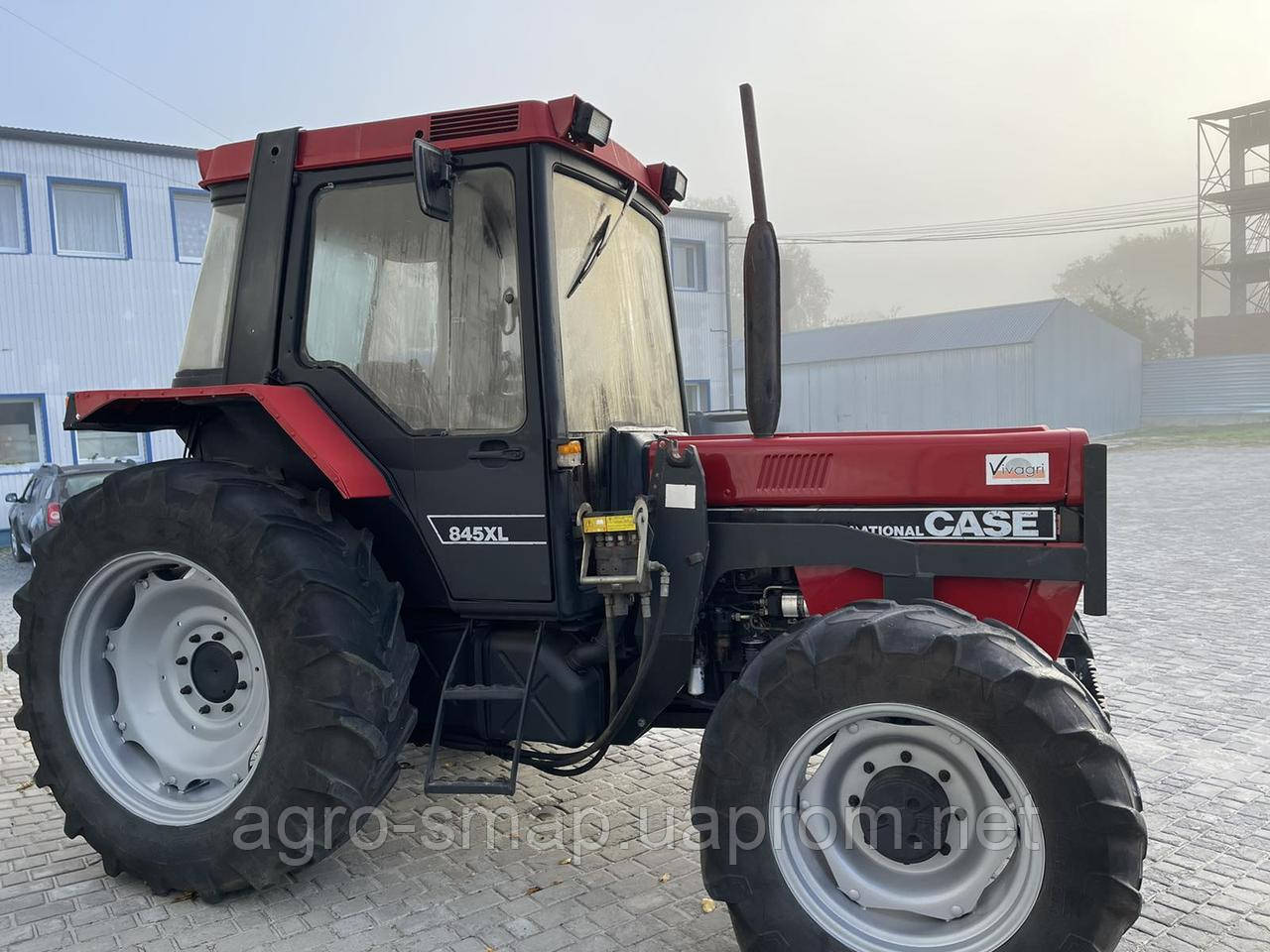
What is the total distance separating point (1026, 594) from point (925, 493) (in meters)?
0.46

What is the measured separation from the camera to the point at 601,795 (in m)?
4.26

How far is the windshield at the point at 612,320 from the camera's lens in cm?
351

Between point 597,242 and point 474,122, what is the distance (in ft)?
1.99

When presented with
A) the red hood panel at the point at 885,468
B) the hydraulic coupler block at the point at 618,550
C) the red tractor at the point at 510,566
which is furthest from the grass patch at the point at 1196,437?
the hydraulic coupler block at the point at 618,550

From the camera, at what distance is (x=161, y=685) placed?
378cm

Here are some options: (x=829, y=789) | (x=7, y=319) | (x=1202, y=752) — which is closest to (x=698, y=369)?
(x=7, y=319)

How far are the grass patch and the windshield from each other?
29.5 metres

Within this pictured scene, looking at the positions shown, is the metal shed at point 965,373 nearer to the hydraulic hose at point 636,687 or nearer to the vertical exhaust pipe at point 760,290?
the hydraulic hose at point 636,687

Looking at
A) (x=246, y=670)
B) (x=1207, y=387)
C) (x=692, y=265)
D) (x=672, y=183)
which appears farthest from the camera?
(x=1207, y=387)

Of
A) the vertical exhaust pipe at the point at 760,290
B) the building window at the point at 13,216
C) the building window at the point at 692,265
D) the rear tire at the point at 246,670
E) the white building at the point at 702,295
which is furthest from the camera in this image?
the building window at the point at 692,265

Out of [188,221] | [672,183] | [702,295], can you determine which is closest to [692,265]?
[702,295]

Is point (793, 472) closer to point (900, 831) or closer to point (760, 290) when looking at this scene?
point (760, 290)

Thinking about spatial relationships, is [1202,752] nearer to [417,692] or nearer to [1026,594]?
[1026,594]

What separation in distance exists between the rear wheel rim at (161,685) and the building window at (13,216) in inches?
616
